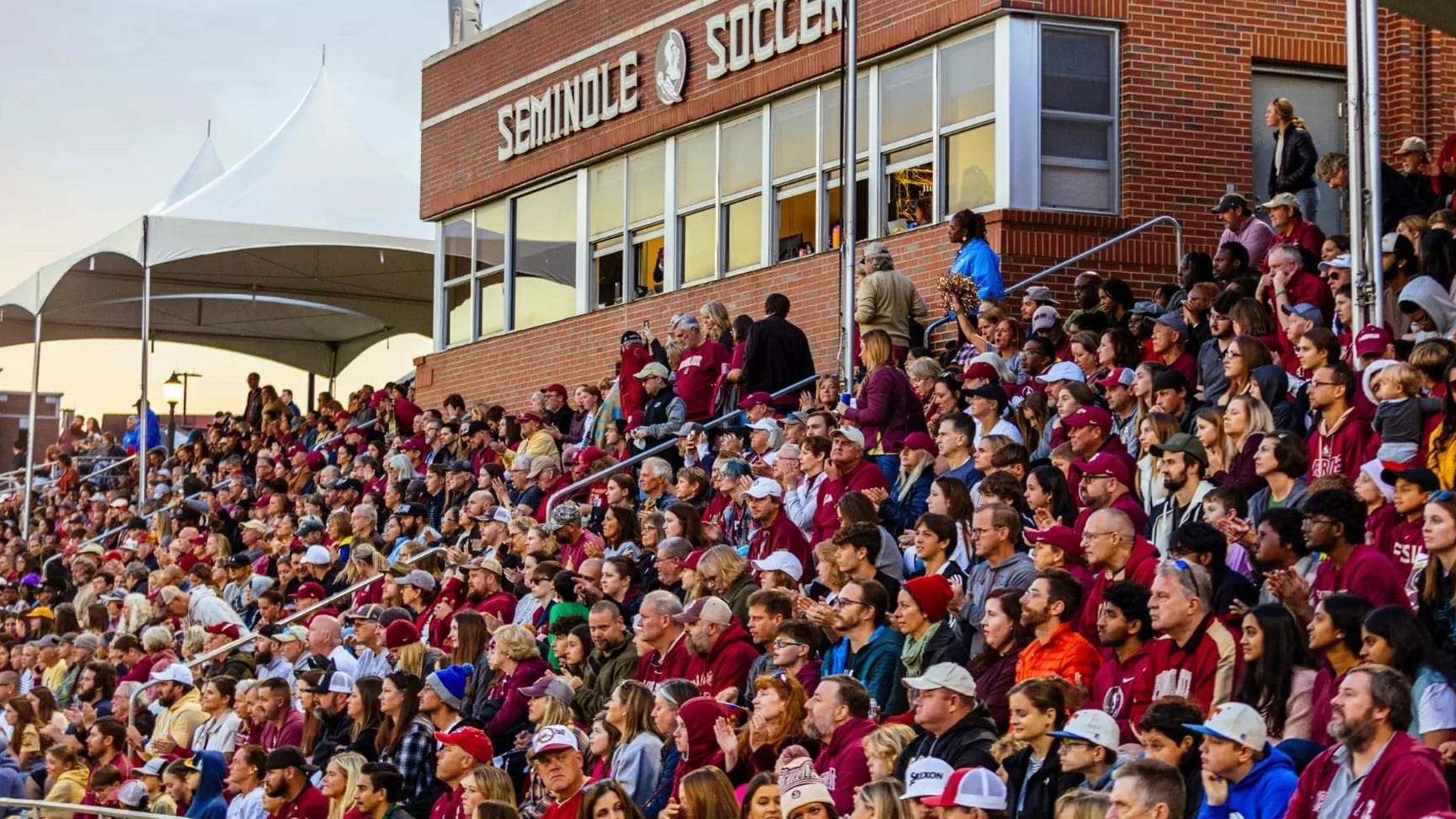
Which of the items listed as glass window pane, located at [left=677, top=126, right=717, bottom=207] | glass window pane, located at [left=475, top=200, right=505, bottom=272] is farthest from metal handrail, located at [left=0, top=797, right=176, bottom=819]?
glass window pane, located at [left=475, top=200, right=505, bottom=272]

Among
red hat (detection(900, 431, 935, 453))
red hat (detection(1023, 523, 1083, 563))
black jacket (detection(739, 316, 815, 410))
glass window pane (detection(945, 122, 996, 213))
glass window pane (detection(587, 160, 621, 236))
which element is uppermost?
glass window pane (detection(587, 160, 621, 236))

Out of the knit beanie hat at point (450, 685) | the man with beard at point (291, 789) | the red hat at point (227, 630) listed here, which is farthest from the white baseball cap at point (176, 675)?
the knit beanie hat at point (450, 685)

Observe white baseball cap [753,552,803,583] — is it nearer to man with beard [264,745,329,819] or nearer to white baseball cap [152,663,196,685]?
man with beard [264,745,329,819]

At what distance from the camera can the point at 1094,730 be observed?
8547 millimetres

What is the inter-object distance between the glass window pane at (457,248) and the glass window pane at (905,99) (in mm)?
9448

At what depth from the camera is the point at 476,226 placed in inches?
1116

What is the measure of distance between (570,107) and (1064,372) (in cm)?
1261

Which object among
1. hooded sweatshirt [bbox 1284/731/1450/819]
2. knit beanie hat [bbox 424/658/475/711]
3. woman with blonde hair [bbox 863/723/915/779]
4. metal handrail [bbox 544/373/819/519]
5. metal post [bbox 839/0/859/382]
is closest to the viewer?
hooded sweatshirt [bbox 1284/731/1450/819]

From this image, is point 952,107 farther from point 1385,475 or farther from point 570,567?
point 1385,475

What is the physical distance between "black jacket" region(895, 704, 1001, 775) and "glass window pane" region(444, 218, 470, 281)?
19.8 m

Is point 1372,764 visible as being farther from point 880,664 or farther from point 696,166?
point 696,166

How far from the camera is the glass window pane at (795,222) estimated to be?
71.1 ft

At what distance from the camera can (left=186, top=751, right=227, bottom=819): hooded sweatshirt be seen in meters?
14.0

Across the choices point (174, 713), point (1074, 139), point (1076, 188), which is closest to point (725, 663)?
point (174, 713)
